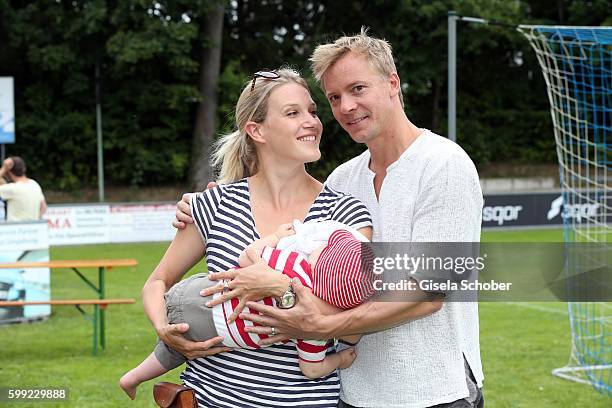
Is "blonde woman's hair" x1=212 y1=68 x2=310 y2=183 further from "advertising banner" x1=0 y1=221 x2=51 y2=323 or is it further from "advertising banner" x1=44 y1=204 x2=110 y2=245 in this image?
"advertising banner" x1=44 y1=204 x2=110 y2=245

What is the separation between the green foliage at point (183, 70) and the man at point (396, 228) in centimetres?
2488

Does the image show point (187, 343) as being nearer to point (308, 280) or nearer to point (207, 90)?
point (308, 280)

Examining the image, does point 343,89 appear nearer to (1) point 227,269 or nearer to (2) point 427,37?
(1) point 227,269

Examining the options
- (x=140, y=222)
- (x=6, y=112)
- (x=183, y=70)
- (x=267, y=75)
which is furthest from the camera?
(x=183, y=70)

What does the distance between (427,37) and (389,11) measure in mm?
1913

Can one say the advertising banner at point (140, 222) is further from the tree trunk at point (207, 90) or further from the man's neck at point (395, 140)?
the man's neck at point (395, 140)

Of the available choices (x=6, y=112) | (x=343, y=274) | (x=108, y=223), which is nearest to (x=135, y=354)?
(x=343, y=274)

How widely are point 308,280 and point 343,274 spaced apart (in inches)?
4.3

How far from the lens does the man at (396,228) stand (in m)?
2.57

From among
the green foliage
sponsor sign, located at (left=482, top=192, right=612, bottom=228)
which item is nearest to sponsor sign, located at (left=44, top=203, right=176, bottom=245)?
sponsor sign, located at (left=482, top=192, right=612, bottom=228)

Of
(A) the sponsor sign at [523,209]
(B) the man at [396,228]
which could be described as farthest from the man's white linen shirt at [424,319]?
(A) the sponsor sign at [523,209]

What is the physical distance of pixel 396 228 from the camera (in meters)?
2.74

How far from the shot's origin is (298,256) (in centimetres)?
259

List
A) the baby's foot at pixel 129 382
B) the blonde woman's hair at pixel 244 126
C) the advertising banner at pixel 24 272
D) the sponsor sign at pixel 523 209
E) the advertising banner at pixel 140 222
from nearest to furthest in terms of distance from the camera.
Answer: the blonde woman's hair at pixel 244 126
the baby's foot at pixel 129 382
the advertising banner at pixel 24 272
the advertising banner at pixel 140 222
the sponsor sign at pixel 523 209
